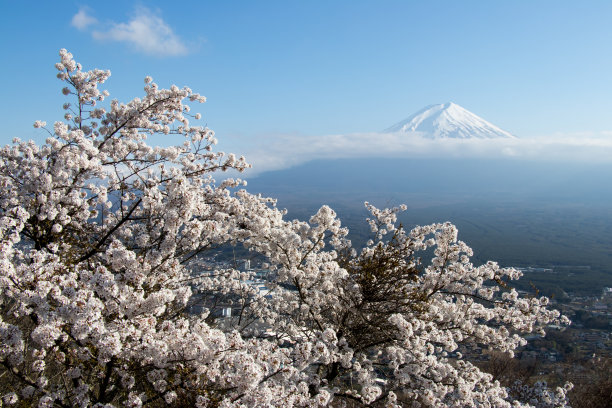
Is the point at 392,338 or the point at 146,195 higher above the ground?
the point at 146,195

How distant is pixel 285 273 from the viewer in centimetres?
595

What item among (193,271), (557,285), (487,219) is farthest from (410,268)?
(487,219)

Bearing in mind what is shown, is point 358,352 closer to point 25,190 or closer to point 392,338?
point 392,338

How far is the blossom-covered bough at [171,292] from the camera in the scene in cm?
337

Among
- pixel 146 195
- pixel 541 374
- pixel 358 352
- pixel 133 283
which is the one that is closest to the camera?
pixel 133 283

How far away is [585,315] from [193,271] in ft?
120

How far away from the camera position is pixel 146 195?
168 inches

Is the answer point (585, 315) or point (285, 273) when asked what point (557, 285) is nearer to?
point (585, 315)

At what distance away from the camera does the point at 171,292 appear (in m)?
3.77

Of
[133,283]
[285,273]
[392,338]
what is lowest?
[392,338]

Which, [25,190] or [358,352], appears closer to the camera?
[25,190]

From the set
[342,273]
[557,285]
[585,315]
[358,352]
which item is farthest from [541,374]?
[557,285]

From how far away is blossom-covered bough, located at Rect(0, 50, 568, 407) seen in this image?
337 cm

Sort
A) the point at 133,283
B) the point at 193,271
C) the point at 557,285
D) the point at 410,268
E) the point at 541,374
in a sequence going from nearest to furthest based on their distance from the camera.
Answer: the point at 133,283 < the point at 410,268 < the point at 193,271 < the point at 541,374 < the point at 557,285
